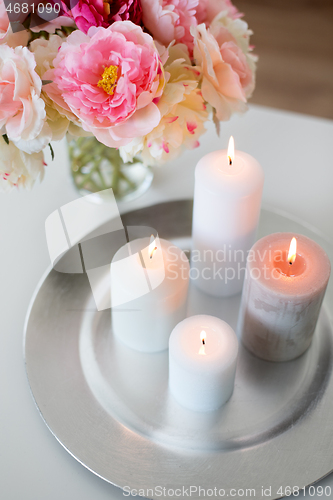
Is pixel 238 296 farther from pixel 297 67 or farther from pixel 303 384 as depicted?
pixel 297 67

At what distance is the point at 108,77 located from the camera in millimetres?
450

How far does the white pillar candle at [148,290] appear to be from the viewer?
0.52 meters

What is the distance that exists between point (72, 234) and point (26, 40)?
254 millimetres

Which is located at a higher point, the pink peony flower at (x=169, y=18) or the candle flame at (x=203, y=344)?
the pink peony flower at (x=169, y=18)

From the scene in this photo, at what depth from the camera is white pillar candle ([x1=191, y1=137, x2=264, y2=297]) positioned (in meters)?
0.55

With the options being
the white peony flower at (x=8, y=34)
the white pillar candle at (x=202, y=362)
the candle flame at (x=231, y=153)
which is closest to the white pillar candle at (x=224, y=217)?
the candle flame at (x=231, y=153)

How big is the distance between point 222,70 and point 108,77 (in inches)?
4.8

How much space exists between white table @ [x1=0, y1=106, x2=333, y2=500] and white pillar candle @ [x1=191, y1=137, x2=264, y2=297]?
0.16 meters

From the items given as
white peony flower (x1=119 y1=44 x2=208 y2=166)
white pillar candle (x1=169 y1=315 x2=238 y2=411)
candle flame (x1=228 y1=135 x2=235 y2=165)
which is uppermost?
white peony flower (x1=119 y1=44 x2=208 y2=166)

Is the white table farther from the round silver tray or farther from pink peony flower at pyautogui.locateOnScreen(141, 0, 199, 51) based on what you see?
pink peony flower at pyautogui.locateOnScreen(141, 0, 199, 51)

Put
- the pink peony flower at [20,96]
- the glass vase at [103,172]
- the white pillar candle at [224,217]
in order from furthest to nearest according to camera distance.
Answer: the glass vase at [103,172], the white pillar candle at [224,217], the pink peony flower at [20,96]

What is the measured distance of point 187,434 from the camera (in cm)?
50

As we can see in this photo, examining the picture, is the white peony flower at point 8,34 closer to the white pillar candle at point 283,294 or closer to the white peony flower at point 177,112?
the white peony flower at point 177,112

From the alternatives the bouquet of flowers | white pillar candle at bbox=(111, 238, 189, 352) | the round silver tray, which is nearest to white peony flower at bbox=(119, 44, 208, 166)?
the bouquet of flowers
